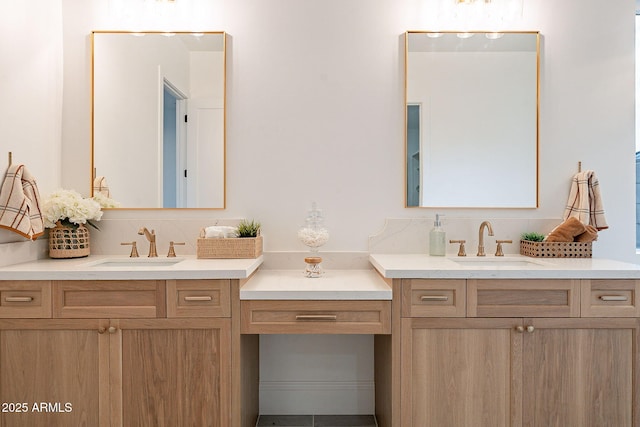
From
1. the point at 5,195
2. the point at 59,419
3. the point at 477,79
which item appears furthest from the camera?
the point at 477,79

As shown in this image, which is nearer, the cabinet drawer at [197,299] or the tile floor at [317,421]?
the cabinet drawer at [197,299]

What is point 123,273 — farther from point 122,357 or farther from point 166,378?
point 166,378

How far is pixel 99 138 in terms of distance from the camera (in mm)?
2230

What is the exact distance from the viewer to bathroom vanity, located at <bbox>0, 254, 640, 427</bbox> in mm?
1648

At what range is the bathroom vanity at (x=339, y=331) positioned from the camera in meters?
1.65

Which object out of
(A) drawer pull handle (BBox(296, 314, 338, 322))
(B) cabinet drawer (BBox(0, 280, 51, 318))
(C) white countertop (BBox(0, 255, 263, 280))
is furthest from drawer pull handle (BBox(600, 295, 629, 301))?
(B) cabinet drawer (BBox(0, 280, 51, 318))

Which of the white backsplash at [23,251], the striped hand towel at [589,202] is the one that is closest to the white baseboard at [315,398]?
the white backsplash at [23,251]

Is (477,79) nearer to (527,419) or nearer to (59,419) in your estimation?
(527,419)

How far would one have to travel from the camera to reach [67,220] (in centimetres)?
207

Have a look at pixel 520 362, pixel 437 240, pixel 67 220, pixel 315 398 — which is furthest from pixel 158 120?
pixel 520 362

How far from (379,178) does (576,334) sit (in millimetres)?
1139

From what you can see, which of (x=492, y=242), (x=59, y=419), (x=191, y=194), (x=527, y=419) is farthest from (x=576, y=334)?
(x=59, y=419)

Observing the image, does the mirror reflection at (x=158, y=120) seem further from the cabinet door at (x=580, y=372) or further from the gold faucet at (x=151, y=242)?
the cabinet door at (x=580, y=372)

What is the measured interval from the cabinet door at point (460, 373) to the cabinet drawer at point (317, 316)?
12cm
